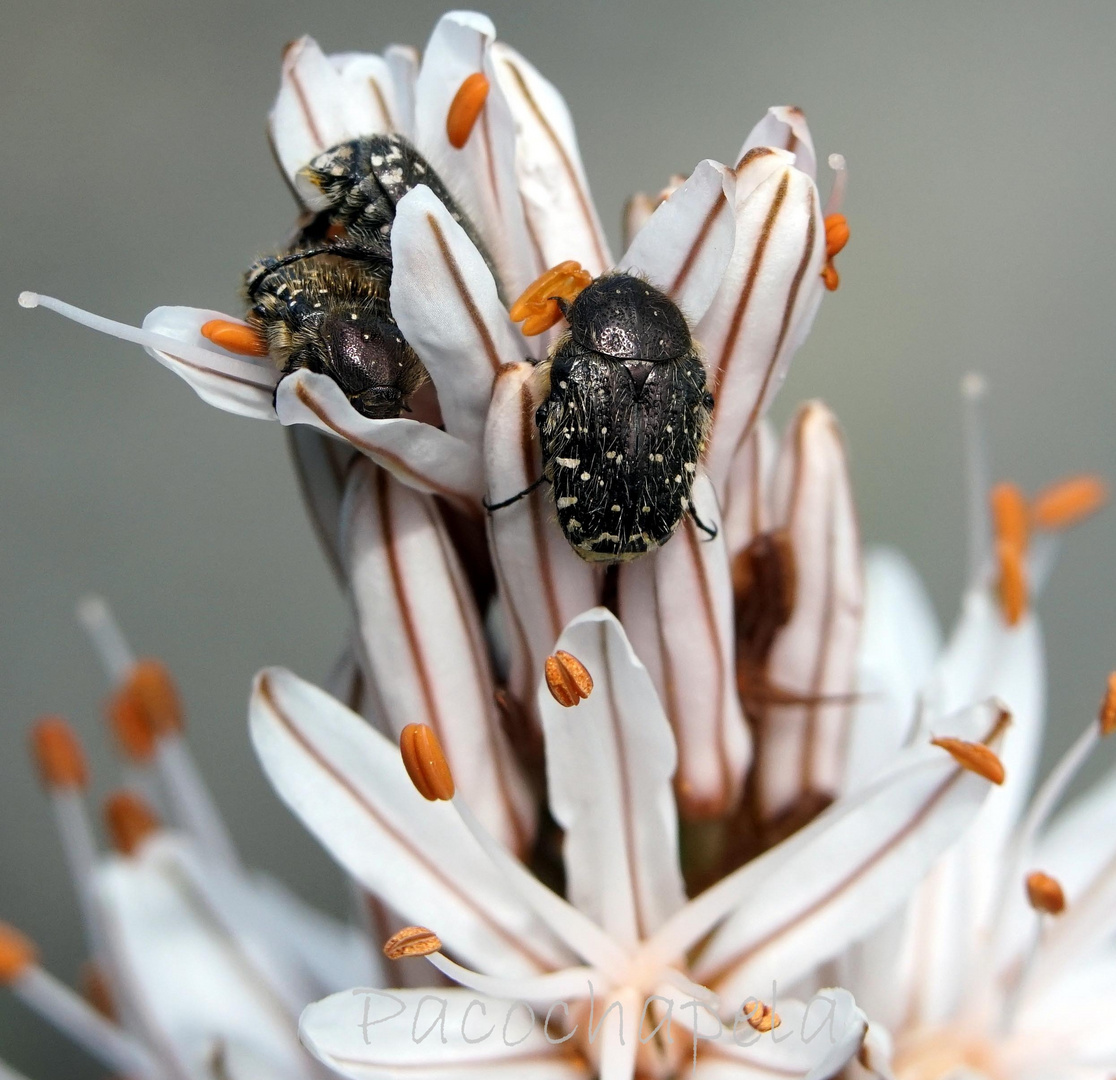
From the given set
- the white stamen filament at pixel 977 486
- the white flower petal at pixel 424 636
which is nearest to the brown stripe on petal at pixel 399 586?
the white flower petal at pixel 424 636

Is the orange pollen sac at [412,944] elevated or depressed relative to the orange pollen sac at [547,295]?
depressed

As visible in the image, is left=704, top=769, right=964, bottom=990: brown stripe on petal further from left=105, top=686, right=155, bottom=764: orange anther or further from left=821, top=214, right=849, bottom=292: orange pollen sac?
left=105, top=686, right=155, bottom=764: orange anther

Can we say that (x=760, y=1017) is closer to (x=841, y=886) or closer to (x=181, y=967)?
(x=841, y=886)

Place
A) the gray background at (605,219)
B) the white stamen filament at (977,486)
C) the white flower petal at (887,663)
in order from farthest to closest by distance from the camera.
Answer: the gray background at (605,219) → the white stamen filament at (977,486) → the white flower petal at (887,663)

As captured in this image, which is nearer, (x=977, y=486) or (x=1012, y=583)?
(x=1012, y=583)

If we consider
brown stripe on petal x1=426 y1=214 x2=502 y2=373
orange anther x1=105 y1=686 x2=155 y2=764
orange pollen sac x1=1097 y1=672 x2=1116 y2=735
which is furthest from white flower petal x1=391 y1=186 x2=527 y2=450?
orange anther x1=105 y1=686 x2=155 y2=764

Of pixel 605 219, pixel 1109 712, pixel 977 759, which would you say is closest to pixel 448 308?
pixel 977 759

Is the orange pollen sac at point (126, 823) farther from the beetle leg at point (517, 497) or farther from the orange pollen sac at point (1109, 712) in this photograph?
the orange pollen sac at point (1109, 712)
